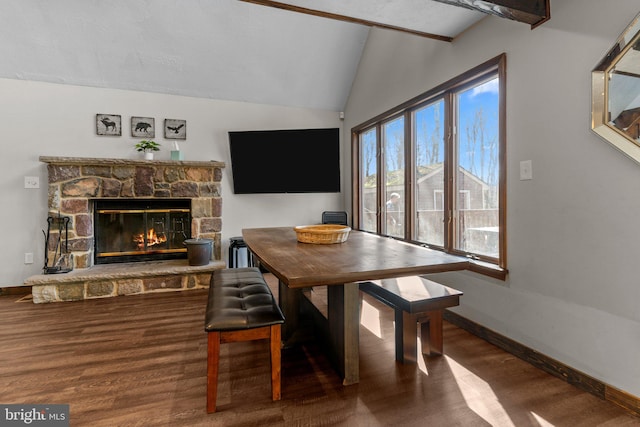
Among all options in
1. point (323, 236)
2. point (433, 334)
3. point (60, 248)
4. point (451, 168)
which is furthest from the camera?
point (60, 248)

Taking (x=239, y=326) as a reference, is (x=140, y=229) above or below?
above

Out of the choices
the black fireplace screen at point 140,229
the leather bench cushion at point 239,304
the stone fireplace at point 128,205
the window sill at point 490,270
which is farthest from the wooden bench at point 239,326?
the black fireplace screen at point 140,229

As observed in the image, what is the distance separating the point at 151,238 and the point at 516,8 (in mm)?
4196

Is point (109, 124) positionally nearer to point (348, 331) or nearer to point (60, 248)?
point (60, 248)

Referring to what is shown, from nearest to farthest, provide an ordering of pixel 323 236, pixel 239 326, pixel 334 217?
pixel 239 326, pixel 323 236, pixel 334 217

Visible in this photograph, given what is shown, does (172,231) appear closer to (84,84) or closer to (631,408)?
(84,84)

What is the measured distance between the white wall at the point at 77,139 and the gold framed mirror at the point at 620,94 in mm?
3601

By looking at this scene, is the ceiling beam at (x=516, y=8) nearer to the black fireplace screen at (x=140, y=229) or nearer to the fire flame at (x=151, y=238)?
the black fireplace screen at (x=140, y=229)

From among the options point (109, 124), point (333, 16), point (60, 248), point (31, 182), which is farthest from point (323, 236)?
point (31, 182)

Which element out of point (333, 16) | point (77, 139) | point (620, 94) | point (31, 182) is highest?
point (333, 16)

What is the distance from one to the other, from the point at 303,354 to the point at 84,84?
3953 millimetres

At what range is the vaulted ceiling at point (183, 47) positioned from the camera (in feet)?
10.9

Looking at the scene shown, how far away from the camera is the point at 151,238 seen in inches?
159
